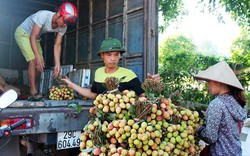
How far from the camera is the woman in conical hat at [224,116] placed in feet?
7.59

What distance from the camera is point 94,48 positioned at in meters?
5.10

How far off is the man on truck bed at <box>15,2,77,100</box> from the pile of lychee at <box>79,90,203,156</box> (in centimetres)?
229

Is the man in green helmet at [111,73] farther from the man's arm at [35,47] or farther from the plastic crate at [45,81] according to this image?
the plastic crate at [45,81]

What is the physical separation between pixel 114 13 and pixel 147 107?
2.97m

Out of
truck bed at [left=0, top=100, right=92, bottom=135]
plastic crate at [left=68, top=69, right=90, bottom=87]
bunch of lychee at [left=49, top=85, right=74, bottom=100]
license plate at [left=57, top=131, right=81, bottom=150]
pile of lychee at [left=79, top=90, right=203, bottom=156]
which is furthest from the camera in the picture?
plastic crate at [left=68, top=69, right=90, bottom=87]

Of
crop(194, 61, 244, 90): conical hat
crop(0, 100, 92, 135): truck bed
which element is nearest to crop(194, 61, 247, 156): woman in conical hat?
crop(194, 61, 244, 90): conical hat

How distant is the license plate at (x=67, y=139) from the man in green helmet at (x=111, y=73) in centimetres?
70

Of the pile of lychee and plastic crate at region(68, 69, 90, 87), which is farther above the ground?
plastic crate at region(68, 69, 90, 87)

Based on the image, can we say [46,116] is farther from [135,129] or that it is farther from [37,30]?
[37,30]

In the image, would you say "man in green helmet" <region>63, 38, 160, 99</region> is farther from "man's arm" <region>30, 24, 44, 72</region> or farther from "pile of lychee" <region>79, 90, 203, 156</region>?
"man's arm" <region>30, 24, 44, 72</region>

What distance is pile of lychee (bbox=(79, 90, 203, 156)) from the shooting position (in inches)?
73.9

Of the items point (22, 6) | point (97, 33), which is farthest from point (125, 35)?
point (22, 6)

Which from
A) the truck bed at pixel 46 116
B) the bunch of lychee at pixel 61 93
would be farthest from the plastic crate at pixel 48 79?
the truck bed at pixel 46 116

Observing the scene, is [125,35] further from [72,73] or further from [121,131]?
[121,131]
